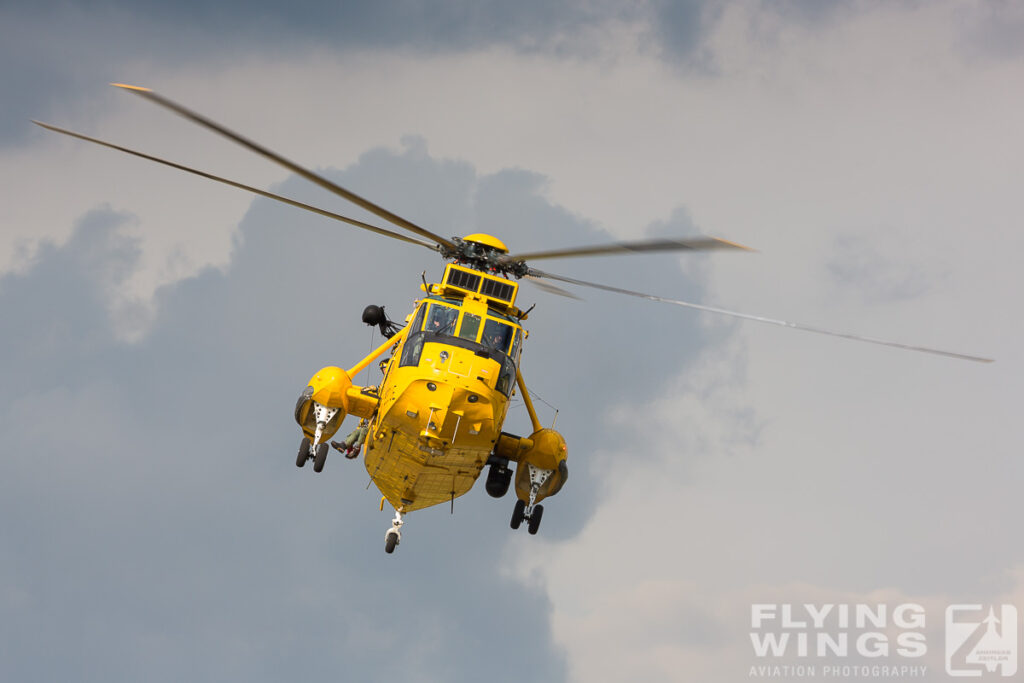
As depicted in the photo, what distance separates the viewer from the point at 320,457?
42281mm

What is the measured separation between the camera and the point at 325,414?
138 feet

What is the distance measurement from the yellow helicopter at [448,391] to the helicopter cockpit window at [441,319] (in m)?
0.03

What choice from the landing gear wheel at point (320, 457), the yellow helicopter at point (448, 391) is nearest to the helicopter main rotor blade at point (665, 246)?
the yellow helicopter at point (448, 391)

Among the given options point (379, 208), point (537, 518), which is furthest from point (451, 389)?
point (537, 518)

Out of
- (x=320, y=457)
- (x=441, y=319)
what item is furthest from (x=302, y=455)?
(x=441, y=319)

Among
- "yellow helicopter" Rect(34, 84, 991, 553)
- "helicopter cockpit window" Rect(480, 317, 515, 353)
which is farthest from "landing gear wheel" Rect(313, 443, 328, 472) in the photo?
"helicopter cockpit window" Rect(480, 317, 515, 353)

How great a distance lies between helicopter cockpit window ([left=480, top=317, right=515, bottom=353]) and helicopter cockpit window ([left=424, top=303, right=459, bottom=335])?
1.07 metres

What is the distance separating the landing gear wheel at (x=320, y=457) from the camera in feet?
138

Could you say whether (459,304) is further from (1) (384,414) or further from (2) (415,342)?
(1) (384,414)

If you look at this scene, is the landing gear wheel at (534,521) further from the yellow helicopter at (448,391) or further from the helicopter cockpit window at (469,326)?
the helicopter cockpit window at (469,326)

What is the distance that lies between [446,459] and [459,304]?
520 cm

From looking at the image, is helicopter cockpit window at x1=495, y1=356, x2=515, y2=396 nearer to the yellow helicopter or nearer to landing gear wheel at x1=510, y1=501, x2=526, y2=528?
the yellow helicopter

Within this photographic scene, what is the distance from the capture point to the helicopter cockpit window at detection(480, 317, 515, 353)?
3827 cm

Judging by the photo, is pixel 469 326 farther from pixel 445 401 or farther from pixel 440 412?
pixel 440 412
